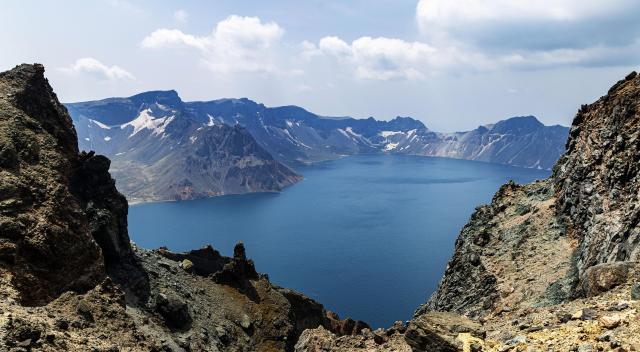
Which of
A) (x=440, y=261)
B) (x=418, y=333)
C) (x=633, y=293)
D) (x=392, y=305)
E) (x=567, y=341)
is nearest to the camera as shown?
(x=567, y=341)

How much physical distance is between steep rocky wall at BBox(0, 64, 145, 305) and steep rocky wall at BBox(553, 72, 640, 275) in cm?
4512

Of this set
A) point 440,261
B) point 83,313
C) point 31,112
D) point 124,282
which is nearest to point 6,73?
point 31,112

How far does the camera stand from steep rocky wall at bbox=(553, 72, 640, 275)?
3812 cm

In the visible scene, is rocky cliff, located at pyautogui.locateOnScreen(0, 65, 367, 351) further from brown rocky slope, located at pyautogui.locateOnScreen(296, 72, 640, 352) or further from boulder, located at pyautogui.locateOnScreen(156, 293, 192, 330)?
brown rocky slope, located at pyautogui.locateOnScreen(296, 72, 640, 352)

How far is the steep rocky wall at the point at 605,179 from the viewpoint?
3812cm

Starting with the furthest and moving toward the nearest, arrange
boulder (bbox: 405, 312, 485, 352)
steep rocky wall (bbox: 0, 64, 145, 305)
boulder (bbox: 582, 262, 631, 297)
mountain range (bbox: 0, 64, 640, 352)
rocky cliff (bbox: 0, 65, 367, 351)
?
steep rocky wall (bbox: 0, 64, 145, 305), rocky cliff (bbox: 0, 65, 367, 351), boulder (bbox: 582, 262, 631, 297), mountain range (bbox: 0, 64, 640, 352), boulder (bbox: 405, 312, 485, 352)

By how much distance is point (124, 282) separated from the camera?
213ft

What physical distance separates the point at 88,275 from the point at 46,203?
8585 mm

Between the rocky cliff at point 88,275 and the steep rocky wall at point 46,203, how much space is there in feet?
0.42

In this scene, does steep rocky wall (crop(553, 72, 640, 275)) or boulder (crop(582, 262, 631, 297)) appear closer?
boulder (crop(582, 262, 631, 297))

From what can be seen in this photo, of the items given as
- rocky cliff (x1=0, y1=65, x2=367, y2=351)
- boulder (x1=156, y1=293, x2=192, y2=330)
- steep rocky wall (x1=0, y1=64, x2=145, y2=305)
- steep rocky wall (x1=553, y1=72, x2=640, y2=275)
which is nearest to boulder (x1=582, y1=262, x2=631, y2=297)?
steep rocky wall (x1=553, y1=72, x2=640, y2=275)

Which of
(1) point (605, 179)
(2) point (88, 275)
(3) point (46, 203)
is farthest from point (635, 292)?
(3) point (46, 203)

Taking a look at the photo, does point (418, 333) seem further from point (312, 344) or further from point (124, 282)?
point (124, 282)

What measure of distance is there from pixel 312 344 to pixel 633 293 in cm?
2108
